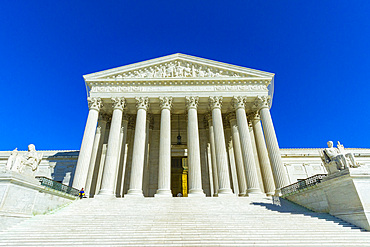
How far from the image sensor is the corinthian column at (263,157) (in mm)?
20297

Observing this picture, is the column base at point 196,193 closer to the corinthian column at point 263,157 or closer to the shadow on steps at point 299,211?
the shadow on steps at point 299,211

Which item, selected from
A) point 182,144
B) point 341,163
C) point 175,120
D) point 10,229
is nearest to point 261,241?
point 341,163

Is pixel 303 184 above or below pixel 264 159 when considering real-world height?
below

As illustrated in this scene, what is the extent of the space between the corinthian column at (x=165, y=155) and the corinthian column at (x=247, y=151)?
25.2ft

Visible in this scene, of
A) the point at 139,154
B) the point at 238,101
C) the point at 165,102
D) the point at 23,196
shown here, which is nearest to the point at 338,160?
the point at 238,101

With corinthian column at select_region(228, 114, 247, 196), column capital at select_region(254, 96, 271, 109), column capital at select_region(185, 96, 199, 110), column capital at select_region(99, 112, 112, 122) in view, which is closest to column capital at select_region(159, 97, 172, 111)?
column capital at select_region(185, 96, 199, 110)

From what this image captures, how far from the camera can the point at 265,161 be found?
21500mm

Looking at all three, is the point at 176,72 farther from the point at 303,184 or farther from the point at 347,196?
the point at 347,196

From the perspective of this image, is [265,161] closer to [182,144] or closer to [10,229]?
[182,144]

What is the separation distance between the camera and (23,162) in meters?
12.3

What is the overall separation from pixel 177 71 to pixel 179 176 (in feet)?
45.0

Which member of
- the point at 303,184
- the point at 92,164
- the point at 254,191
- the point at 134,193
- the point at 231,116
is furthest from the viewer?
the point at 231,116

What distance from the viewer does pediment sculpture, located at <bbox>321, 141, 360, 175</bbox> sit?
10953 millimetres

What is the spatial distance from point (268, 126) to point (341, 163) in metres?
10.9
